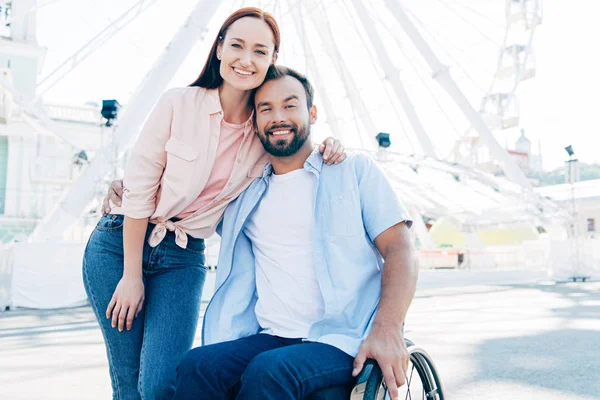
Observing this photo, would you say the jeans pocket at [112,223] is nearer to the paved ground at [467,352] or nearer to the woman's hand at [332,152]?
the woman's hand at [332,152]

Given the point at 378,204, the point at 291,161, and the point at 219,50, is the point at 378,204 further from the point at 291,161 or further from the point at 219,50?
the point at 219,50

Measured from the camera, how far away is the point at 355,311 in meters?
1.65

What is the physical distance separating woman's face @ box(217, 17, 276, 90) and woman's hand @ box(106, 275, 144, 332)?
72cm

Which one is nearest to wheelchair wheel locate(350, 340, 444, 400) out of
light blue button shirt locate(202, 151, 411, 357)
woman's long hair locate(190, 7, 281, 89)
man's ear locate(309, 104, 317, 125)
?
light blue button shirt locate(202, 151, 411, 357)

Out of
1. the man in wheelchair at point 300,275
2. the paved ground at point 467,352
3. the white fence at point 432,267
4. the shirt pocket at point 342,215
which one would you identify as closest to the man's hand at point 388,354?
the man in wheelchair at point 300,275

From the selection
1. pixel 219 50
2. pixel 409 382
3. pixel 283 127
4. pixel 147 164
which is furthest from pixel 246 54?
pixel 409 382

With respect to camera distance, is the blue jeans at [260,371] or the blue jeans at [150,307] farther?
the blue jeans at [150,307]

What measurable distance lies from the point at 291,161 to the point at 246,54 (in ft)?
1.23

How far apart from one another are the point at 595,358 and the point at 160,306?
3.27 meters

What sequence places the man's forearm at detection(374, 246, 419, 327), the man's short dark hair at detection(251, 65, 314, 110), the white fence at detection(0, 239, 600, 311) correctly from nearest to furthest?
the man's forearm at detection(374, 246, 419, 327) → the man's short dark hair at detection(251, 65, 314, 110) → the white fence at detection(0, 239, 600, 311)

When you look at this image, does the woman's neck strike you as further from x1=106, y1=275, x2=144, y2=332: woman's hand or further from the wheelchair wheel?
the wheelchair wheel

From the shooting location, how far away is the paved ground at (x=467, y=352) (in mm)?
3072

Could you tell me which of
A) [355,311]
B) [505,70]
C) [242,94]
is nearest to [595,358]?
[355,311]

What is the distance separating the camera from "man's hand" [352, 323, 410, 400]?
4.64 feet
